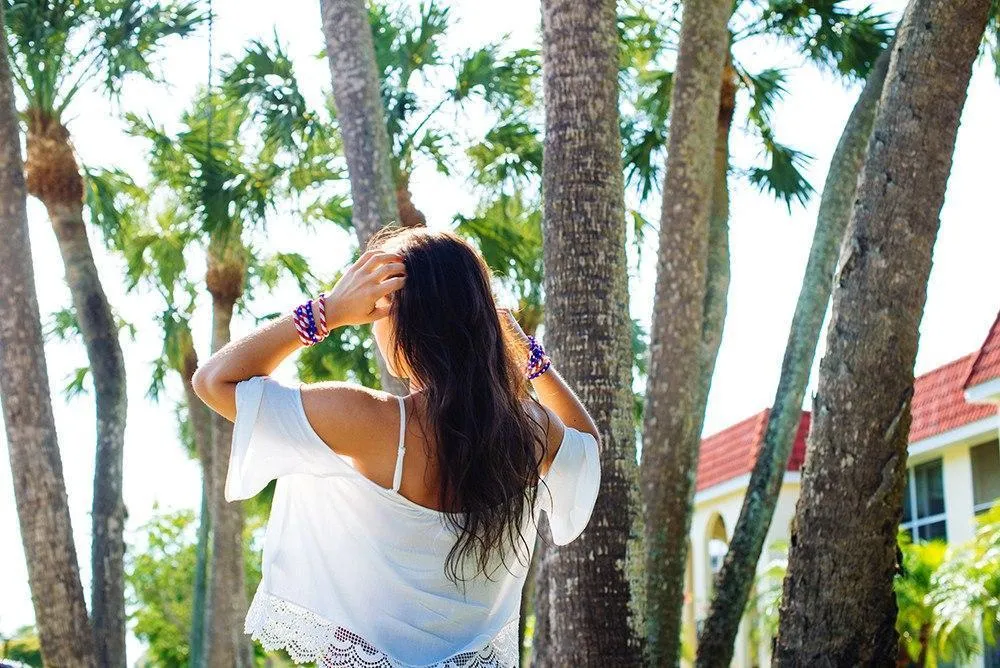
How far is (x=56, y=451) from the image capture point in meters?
8.21

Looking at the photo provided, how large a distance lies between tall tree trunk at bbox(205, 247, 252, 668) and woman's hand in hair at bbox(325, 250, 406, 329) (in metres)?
12.4

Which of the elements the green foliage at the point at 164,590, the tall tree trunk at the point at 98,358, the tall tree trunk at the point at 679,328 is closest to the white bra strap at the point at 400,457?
the tall tree trunk at the point at 679,328

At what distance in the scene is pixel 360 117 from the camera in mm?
8125

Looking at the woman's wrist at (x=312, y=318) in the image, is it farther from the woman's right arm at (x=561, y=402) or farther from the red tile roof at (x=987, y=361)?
the red tile roof at (x=987, y=361)

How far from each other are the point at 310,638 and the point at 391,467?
1.22 ft

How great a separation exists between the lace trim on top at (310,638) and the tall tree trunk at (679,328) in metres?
3.91

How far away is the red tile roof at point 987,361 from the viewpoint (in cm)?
1448

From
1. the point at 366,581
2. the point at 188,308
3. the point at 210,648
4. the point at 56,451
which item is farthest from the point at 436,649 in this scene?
the point at 188,308

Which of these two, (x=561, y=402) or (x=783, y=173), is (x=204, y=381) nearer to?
(x=561, y=402)

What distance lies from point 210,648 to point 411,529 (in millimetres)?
13218

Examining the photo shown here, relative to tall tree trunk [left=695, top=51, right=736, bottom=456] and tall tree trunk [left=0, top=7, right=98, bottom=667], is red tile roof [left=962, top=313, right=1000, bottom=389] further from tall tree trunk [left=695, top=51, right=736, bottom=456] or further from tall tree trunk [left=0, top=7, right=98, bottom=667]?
tall tree trunk [left=0, top=7, right=98, bottom=667]

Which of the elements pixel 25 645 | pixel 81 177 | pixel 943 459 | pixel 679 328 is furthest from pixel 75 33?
pixel 25 645

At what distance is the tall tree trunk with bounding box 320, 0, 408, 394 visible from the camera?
8.05 metres

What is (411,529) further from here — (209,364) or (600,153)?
(600,153)
